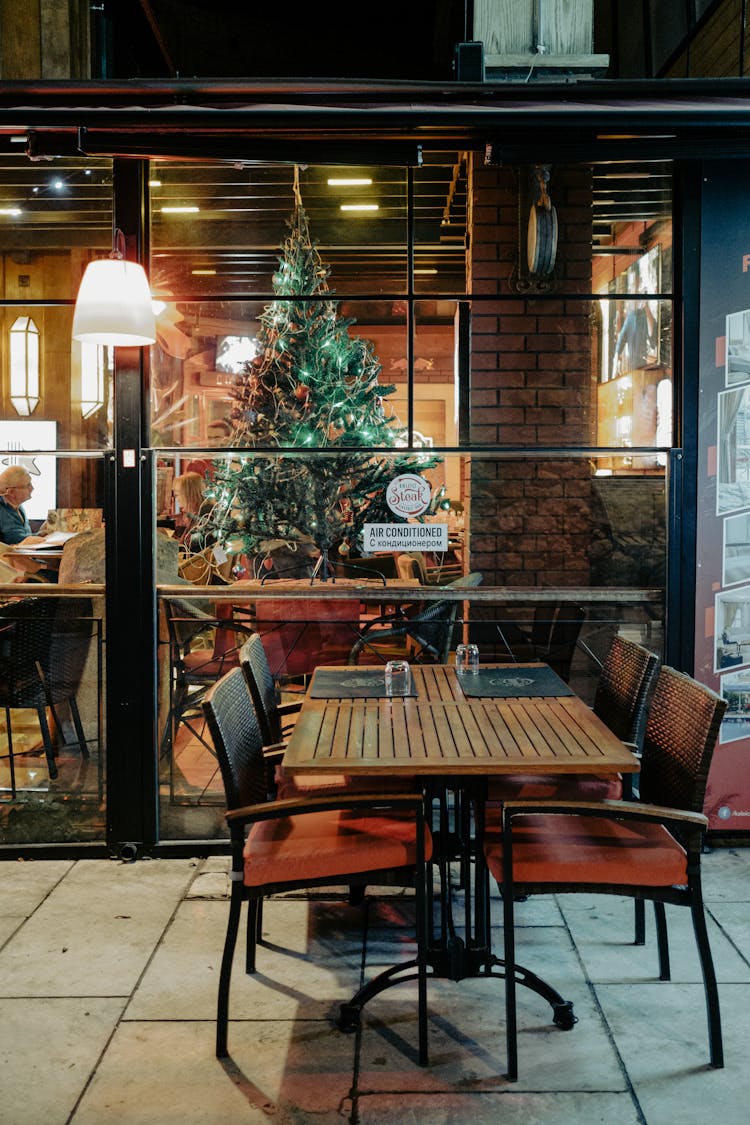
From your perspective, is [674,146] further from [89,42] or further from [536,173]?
[89,42]

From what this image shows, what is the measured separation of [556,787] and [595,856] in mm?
896

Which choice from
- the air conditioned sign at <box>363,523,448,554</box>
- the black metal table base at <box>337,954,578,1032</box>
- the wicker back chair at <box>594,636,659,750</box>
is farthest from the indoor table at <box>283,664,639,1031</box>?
the air conditioned sign at <box>363,523,448,554</box>

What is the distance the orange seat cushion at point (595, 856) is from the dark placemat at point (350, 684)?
0.77 m

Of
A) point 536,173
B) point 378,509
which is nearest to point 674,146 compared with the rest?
point 536,173

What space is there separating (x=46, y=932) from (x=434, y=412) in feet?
9.58

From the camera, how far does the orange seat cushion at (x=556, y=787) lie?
370 cm

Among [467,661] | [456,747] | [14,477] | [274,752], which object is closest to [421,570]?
[467,661]

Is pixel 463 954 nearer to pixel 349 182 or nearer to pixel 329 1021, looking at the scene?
pixel 329 1021

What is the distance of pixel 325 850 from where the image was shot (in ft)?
9.66

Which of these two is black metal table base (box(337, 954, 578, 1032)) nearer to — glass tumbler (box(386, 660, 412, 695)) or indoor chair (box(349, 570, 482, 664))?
glass tumbler (box(386, 660, 412, 695))

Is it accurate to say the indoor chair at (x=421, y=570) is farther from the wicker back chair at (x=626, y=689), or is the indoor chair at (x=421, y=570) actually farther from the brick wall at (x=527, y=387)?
the wicker back chair at (x=626, y=689)

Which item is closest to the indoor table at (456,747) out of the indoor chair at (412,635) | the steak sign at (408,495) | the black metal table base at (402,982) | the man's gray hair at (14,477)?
the black metal table base at (402,982)

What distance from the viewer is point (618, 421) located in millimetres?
4805

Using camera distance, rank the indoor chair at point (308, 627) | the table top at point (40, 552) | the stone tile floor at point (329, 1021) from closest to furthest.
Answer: the stone tile floor at point (329, 1021) < the indoor chair at point (308, 627) < the table top at point (40, 552)
